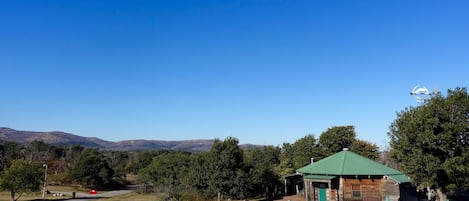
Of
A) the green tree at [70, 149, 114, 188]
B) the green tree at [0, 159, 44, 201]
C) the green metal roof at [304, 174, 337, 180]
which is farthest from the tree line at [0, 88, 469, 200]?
the green tree at [70, 149, 114, 188]

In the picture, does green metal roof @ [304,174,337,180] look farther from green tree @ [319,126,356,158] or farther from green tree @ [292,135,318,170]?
green tree @ [319,126,356,158]

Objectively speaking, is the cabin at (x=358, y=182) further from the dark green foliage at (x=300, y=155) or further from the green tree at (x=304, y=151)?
the green tree at (x=304, y=151)

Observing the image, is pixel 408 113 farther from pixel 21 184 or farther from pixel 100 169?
pixel 100 169

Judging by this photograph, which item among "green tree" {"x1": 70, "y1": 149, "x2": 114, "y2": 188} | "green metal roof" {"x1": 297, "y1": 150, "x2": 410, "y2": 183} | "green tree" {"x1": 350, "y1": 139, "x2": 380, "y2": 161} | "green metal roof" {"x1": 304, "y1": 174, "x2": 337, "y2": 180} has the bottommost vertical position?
"green tree" {"x1": 70, "y1": 149, "x2": 114, "y2": 188}

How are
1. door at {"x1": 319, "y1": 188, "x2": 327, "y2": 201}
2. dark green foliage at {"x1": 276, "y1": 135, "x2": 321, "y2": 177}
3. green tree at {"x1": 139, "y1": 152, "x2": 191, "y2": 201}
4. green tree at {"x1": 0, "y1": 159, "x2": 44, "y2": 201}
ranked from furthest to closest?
dark green foliage at {"x1": 276, "y1": 135, "x2": 321, "y2": 177}, green tree at {"x1": 139, "y1": 152, "x2": 191, "y2": 201}, green tree at {"x1": 0, "y1": 159, "x2": 44, "y2": 201}, door at {"x1": 319, "y1": 188, "x2": 327, "y2": 201}

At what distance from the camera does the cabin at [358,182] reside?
30203mm

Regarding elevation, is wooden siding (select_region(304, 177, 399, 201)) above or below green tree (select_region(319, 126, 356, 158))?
below

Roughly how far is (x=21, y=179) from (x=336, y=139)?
41.3 meters

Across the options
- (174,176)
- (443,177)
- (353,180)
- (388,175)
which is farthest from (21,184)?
(443,177)

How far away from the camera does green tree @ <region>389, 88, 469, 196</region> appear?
24734mm

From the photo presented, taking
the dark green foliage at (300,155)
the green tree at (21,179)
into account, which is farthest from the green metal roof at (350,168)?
the green tree at (21,179)

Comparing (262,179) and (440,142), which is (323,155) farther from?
(440,142)

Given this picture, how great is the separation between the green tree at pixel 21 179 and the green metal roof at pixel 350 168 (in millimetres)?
28903

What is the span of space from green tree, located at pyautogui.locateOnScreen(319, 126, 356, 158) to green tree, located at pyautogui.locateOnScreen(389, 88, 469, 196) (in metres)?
27.3
